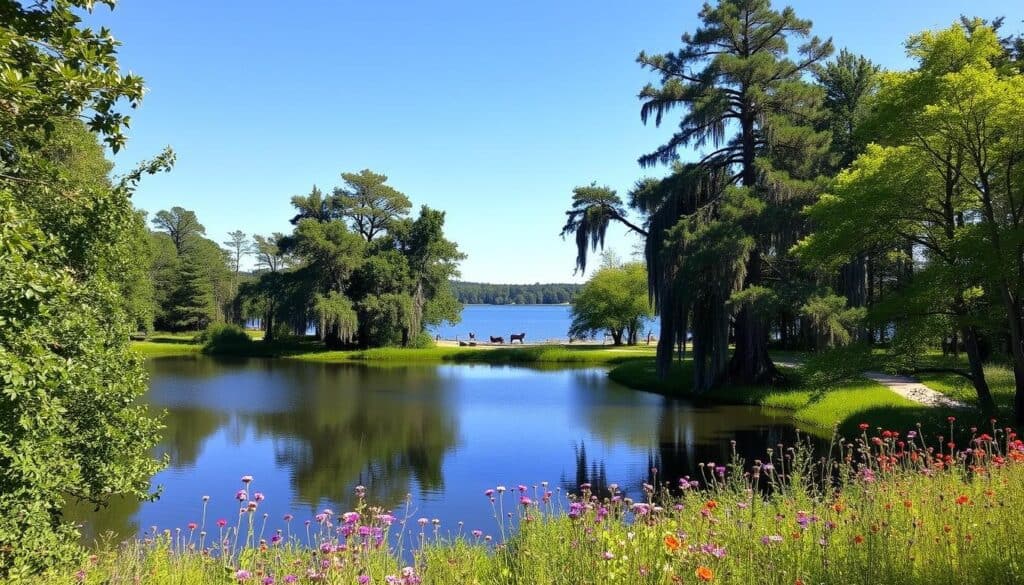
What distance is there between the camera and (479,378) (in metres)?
30.6

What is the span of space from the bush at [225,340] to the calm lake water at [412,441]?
1651 centimetres

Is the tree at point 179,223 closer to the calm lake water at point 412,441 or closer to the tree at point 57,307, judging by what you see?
the calm lake water at point 412,441

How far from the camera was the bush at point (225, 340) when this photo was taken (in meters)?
43.9

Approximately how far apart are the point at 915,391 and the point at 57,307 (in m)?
15.8

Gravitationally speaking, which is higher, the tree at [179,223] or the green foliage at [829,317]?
the tree at [179,223]

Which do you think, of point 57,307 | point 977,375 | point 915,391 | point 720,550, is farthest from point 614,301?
point 720,550

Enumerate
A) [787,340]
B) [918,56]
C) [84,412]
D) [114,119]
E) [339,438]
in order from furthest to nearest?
[787,340]
[339,438]
[918,56]
[84,412]
[114,119]

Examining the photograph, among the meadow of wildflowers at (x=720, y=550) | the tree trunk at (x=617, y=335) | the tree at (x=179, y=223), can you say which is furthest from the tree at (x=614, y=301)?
the tree at (x=179, y=223)

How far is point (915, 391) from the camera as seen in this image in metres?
14.7

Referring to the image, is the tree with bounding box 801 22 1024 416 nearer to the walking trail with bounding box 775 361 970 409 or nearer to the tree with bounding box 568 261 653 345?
the walking trail with bounding box 775 361 970 409

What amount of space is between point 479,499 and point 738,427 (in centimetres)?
876

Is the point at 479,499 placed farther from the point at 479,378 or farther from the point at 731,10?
the point at 479,378

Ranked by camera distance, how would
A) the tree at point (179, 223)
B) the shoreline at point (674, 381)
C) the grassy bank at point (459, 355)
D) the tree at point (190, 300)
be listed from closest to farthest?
the shoreline at point (674, 381) < the grassy bank at point (459, 355) < the tree at point (190, 300) < the tree at point (179, 223)

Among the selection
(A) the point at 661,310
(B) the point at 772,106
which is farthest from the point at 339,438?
(B) the point at 772,106
